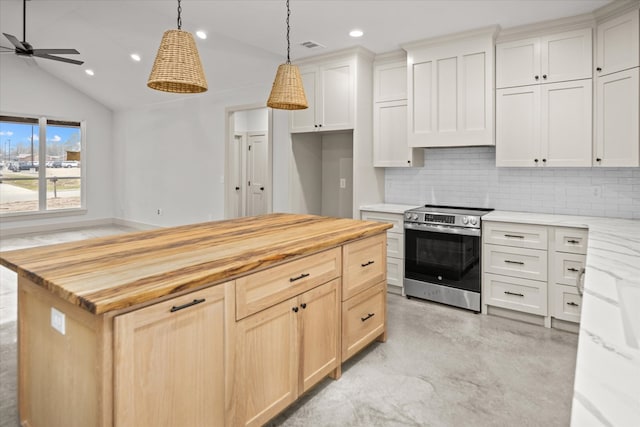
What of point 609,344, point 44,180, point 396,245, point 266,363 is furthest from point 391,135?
point 44,180

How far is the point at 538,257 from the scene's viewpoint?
337cm

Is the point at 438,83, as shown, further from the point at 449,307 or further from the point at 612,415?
the point at 612,415

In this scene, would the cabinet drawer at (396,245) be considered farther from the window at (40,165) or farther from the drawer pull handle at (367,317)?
the window at (40,165)

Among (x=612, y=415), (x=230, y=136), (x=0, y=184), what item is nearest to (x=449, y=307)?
(x=612, y=415)

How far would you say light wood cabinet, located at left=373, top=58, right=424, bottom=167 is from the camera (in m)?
4.33

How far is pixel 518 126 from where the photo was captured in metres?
3.65

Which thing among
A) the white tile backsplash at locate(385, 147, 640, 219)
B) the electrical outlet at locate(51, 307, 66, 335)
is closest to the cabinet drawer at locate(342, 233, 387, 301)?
the electrical outlet at locate(51, 307, 66, 335)

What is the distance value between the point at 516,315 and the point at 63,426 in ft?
11.2

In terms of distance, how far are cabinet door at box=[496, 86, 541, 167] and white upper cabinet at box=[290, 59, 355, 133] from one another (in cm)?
Answer: 150

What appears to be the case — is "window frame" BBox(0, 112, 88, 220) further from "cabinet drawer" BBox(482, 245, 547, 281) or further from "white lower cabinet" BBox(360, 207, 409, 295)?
"cabinet drawer" BBox(482, 245, 547, 281)

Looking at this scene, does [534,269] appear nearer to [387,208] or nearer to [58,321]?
[387,208]

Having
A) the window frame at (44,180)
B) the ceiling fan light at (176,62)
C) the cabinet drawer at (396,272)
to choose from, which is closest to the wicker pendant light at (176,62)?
the ceiling fan light at (176,62)

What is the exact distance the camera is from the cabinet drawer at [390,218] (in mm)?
4113

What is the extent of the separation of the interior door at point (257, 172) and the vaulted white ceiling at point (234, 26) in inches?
61.4
